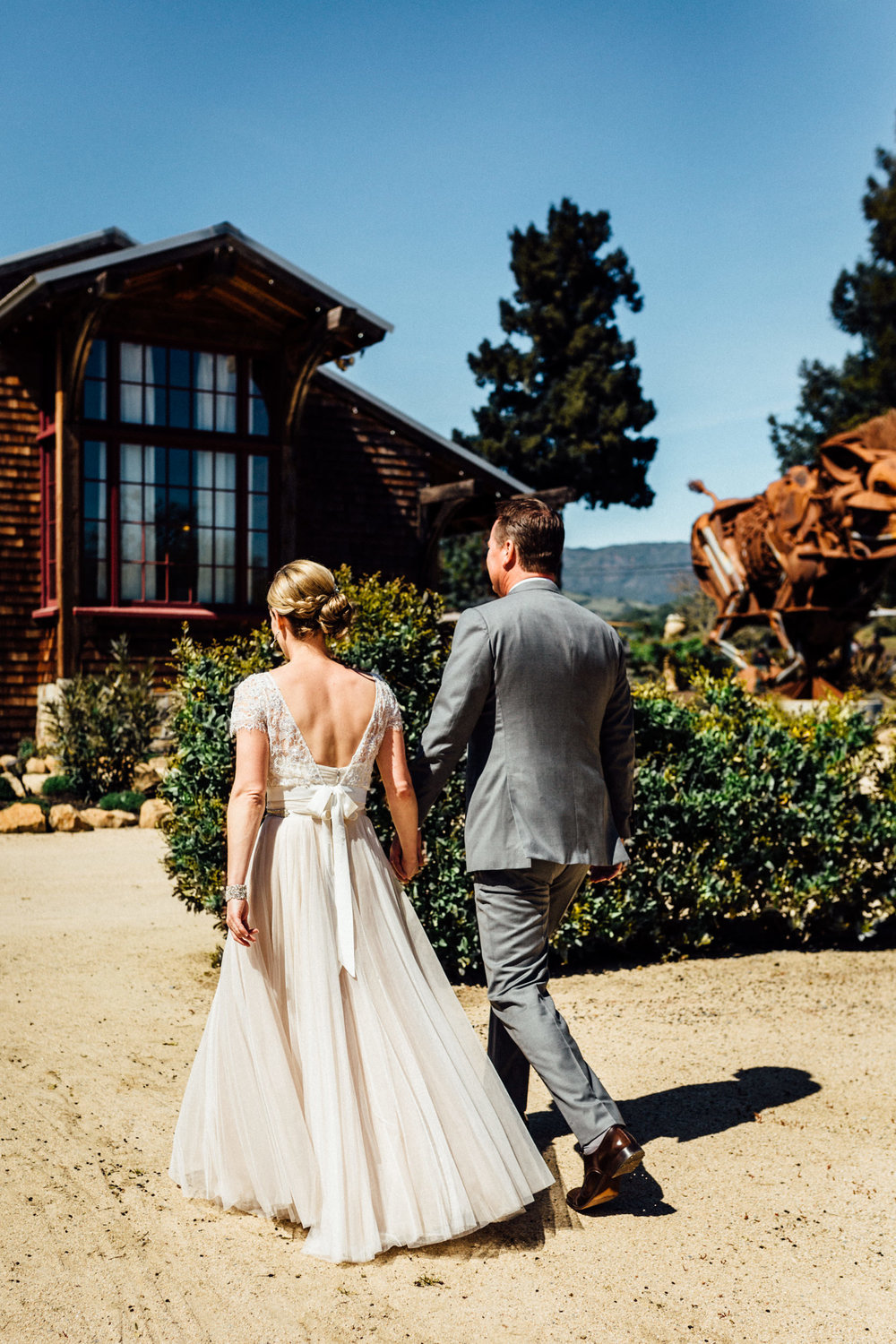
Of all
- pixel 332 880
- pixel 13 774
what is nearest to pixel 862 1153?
pixel 332 880

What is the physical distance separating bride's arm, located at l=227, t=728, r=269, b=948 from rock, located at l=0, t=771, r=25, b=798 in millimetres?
9245

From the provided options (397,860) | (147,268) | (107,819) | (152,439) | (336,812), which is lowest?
(107,819)

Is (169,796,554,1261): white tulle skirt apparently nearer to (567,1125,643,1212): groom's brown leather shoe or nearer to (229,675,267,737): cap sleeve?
(567,1125,643,1212): groom's brown leather shoe

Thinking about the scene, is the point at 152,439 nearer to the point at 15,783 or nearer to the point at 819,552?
the point at 15,783

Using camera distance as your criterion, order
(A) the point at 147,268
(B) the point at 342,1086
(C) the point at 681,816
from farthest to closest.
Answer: (A) the point at 147,268
(C) the point at 681,816
(B) the point at 342,1086

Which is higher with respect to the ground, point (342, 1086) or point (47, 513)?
point (47, 513)

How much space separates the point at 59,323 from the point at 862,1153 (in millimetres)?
12311

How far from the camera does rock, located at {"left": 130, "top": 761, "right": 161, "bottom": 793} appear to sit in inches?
458

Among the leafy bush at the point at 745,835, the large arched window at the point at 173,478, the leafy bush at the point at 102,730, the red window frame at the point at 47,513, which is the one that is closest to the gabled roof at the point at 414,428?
the large arched window at the point at 173,478

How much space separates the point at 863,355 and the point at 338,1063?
45.3 m

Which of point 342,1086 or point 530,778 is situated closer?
point 342,1086

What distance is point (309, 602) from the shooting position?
10.7 ft

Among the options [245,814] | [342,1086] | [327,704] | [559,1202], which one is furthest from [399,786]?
[559,1202]

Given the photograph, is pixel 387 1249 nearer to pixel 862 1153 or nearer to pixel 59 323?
pixel 862 1153
